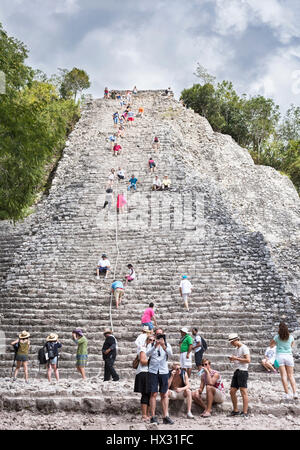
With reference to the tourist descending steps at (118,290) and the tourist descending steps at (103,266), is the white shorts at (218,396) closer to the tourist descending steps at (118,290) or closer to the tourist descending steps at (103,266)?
the tourist descending steps at (118,290)

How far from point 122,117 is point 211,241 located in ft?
49.7

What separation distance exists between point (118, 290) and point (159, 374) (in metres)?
4.63

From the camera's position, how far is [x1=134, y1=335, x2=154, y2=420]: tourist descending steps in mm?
5238

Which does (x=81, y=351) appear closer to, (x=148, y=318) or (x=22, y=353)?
(x=22, y=353)

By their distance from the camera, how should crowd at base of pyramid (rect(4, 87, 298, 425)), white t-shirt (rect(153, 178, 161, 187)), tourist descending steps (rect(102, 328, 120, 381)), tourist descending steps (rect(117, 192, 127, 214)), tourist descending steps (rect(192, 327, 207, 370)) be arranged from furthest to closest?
white t-shirt (rect(153, 178, 161, 187)) → tourist descending steps (rect(117, 192, 127, 214)) → tourist descending steps (rect(192, 327, 207, 370)) → tourist descending steps (rect(102, 328, 120, 381)) → crowd at base of pyramid (rect(4, 87, 298, 425))

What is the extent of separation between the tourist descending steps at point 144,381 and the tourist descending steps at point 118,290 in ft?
14.0

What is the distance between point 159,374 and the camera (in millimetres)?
5285

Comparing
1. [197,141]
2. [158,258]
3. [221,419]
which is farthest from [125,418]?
[197,141]

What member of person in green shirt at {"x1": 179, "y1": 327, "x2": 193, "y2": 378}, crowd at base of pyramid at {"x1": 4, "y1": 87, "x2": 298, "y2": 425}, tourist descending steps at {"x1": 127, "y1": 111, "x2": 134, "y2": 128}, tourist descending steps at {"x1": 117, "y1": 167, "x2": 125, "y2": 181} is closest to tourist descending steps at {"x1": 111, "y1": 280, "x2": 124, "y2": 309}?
crowd at base of pyramid at {"x1": 4, "y1": 87, "x2": 298, "y2": 425}

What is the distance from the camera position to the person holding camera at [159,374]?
204 inches

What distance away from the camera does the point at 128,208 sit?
14.7m

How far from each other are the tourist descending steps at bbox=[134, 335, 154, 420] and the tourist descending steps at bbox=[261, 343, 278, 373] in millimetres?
3406

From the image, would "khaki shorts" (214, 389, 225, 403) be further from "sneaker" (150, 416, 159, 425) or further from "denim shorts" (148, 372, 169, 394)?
"sneaker" (150, 416, 159, 425)
